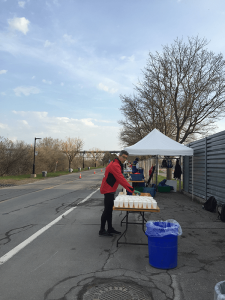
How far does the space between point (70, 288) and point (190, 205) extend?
8.76 meters

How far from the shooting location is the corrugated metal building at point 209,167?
9724mm

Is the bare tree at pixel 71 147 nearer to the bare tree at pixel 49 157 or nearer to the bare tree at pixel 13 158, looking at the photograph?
the bare tree at pixel 49 157

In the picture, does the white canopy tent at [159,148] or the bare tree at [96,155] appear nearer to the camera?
the white canopy tent at [159,148]

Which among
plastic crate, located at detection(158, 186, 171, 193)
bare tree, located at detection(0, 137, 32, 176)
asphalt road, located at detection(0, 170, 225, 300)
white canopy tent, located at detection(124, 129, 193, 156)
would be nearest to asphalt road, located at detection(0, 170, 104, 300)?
asphalt road, located at detection(0, 170, 225, 300)

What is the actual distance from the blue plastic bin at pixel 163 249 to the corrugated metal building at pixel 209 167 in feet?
19.3

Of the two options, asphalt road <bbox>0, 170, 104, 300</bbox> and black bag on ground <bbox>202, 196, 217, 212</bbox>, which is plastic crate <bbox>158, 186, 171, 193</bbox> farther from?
asphalt road <bbox>0, 170, 104, 300</bbox>

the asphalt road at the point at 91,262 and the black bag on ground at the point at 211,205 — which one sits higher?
the black bag on ground at the point at 211,205

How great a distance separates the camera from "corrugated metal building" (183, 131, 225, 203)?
972 cm

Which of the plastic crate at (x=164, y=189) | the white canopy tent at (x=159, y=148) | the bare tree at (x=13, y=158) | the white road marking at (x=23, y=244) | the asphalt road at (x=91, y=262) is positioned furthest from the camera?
the bare tree at (x=13, y=158)

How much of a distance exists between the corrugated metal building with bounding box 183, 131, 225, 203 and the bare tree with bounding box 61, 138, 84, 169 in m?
52.7

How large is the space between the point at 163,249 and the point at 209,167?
25.5 ft

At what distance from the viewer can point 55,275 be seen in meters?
4.03

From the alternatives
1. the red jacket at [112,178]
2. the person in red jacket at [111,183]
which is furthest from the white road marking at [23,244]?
the red jacket at [112,178]

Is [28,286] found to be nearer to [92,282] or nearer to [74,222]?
[92,282]
